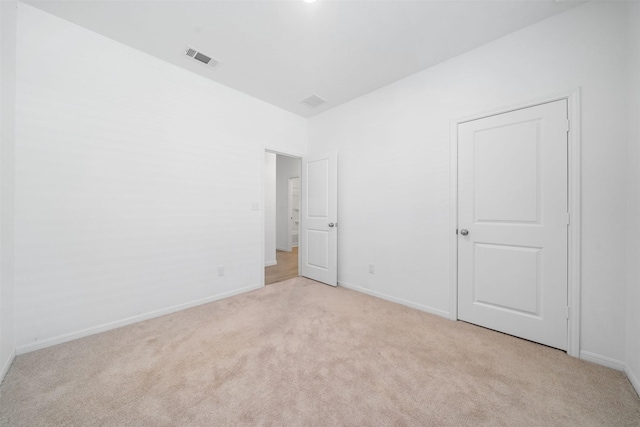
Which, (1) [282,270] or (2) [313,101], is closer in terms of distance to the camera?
(2) [313,101]

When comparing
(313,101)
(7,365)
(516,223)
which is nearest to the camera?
(7,365)

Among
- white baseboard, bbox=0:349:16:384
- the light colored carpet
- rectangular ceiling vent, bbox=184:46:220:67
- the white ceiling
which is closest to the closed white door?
the light colored carpet

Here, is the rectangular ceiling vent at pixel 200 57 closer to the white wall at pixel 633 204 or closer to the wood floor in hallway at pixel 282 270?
the wood floor in hallway at pixel 282 270

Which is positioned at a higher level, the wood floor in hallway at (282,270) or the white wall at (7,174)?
the white wall at (7,174)

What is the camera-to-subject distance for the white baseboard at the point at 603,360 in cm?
167

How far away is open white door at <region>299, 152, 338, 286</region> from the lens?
3543mm

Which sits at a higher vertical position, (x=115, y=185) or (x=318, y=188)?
(x=318, y=188)

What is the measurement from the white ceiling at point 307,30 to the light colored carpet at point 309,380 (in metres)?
2.76

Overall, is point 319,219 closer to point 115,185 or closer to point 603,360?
point 115,185

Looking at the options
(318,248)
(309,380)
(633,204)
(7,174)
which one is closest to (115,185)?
(7,174)

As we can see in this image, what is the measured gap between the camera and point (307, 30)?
2.12 meters

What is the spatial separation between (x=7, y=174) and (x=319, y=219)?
3.06 meters

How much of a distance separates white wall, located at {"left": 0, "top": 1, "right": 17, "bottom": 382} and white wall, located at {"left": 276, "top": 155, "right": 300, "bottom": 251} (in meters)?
5.05

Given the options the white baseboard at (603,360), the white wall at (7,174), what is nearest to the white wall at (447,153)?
the white baseboard at (603,360)
